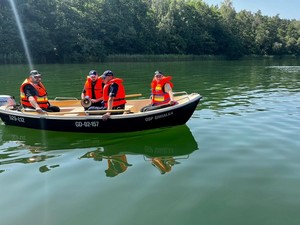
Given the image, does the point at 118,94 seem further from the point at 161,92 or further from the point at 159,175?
the point at 159,175

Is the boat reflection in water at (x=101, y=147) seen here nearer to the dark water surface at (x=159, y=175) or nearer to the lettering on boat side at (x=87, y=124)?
the dark water surface at (x=159, y=175)

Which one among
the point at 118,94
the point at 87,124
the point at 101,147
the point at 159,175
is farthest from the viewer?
the point at 118,94

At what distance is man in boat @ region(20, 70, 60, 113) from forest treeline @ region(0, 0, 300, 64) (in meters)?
34.9

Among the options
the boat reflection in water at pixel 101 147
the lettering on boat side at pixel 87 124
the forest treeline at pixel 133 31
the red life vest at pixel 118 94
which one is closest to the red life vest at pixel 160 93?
the boat reflection in water at pixel 101 147

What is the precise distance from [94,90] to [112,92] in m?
1.17

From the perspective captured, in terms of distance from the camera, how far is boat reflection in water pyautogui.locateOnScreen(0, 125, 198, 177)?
6.42 metres

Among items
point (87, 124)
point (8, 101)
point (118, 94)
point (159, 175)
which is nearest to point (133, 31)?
point (8, 101)

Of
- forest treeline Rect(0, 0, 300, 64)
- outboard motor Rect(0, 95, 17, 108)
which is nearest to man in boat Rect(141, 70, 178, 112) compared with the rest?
outboard motor Rect(0, 95, 17, 108)

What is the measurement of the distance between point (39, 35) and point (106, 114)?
38.5 m

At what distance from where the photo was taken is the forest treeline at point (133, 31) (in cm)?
4241

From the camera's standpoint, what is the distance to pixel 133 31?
54.5 meters

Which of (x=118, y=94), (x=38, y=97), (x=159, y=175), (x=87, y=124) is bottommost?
(x=159, y=175)

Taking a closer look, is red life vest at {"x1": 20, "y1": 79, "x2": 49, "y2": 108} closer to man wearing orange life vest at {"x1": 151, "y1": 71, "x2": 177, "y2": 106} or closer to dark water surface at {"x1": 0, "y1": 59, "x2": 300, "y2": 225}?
dark water surface at {"x1": 0, "y1": 59, "x2": 300, "y2": 225}

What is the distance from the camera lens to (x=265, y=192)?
4.96m
